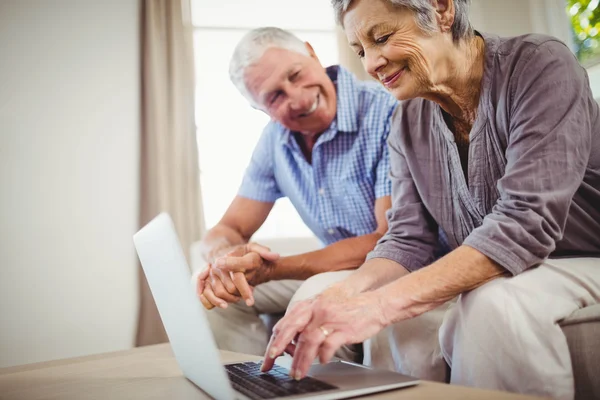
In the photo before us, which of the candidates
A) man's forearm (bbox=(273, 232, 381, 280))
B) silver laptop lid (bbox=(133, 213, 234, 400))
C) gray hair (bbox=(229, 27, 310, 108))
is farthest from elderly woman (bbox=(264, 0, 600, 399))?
gray hair (bbox=(229, 27, 310, 108))

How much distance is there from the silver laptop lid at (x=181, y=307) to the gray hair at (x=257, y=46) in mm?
1041

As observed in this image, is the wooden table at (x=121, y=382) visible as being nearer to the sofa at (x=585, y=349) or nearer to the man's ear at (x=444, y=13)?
the sofa at (x=585, y=349)

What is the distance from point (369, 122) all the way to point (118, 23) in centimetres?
218

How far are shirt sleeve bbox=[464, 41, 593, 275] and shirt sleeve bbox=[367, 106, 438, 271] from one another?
0.28 metres

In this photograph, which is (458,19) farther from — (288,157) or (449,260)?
(288,157)

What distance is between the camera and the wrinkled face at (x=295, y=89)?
168cm

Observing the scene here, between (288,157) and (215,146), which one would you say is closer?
(288,157)

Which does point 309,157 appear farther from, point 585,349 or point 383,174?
point 585,349

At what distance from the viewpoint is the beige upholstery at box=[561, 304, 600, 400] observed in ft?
2.65

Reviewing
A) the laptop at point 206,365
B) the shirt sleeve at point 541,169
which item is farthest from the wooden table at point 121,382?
the shirt sleeve at point 541,169

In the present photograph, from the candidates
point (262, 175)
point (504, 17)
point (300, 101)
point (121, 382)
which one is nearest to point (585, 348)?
point (121, 382)

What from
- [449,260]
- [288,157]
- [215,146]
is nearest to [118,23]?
[215,146]

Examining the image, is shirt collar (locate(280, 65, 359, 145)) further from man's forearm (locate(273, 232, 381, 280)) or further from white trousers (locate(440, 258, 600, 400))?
white trousers (locate(440, 258, 600, 400))

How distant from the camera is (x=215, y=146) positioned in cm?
337
